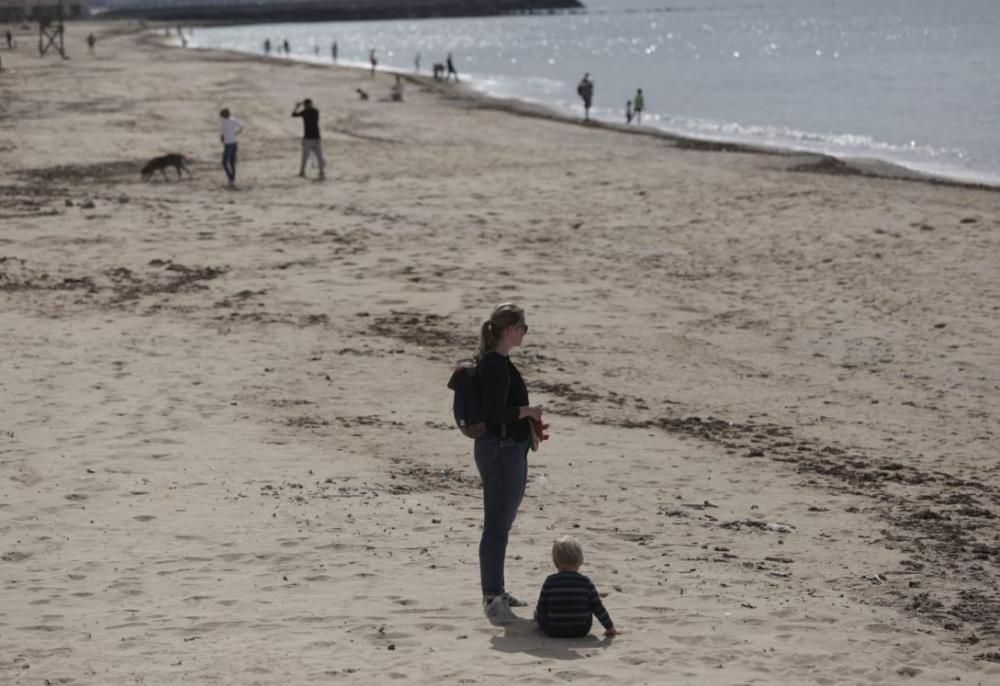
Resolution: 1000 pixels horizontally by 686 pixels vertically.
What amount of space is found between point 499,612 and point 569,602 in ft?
1.40

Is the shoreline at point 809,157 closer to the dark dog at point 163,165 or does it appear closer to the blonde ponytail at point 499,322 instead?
the dark dog at point 163,165

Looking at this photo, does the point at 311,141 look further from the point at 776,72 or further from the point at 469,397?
the point at 776,72

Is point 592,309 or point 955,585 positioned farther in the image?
point 592,309

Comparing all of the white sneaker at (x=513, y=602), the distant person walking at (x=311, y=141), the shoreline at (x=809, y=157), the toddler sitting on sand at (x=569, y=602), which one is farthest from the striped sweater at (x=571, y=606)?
the shoreline at (x=809, y=157)

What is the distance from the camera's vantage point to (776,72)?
8275 centimetres

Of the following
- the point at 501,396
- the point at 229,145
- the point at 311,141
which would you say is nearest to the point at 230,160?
the point at 229,145

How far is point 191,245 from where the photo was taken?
1995cm

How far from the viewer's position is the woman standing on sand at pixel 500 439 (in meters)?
7.09

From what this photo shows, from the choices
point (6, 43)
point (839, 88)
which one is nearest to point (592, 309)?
point (839, 88)

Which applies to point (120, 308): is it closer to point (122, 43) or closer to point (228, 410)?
point (228, 410)

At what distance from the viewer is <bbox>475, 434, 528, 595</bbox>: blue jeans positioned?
7.28 m

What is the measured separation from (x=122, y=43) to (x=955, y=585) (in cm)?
→ 9976

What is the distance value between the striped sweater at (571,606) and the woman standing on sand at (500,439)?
308 mm

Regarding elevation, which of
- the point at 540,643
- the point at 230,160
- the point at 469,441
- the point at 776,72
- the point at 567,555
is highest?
the point at 776,72
